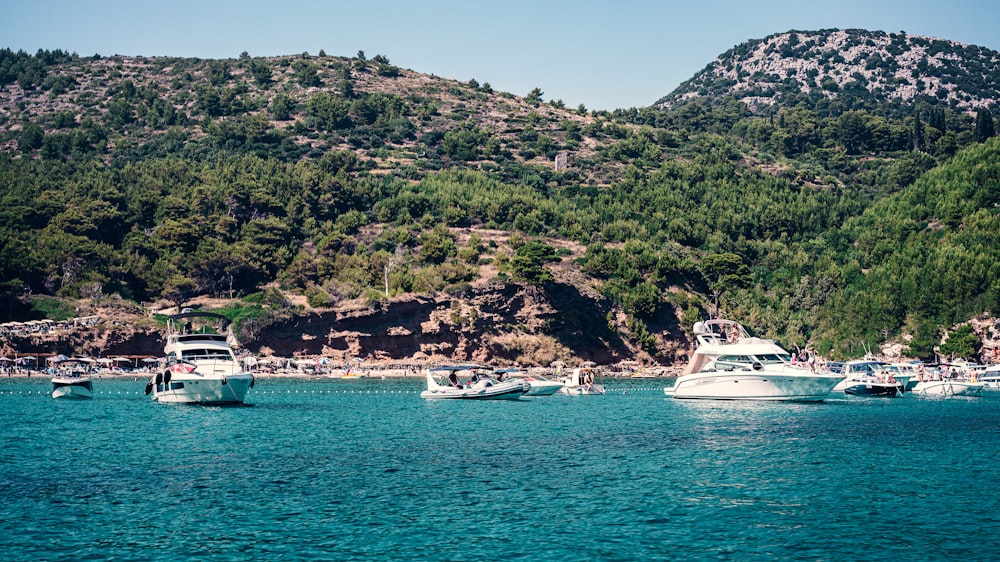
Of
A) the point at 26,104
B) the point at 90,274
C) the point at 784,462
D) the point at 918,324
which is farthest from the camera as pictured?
the point at 26,104

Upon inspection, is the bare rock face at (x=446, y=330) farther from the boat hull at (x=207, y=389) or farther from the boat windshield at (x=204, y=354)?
the boat hull at (x=207, y=389)

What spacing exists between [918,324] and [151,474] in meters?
89.9

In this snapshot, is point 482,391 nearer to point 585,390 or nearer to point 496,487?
point 585,390

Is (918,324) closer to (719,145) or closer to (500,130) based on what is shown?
(719,145)

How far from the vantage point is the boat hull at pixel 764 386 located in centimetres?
6438

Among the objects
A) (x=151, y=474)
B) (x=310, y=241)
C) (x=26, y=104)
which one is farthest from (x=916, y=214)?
(x=26, y=104)

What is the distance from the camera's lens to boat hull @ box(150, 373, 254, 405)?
59469 mm

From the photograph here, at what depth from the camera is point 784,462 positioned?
37.5 metres

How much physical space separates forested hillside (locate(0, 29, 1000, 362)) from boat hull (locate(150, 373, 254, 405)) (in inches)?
1889

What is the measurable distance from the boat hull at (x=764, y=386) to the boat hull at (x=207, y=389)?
30413 mm

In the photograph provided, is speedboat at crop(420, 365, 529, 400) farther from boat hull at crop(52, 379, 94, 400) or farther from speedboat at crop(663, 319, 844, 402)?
boat hull at crop(52, 379, 94, 400)

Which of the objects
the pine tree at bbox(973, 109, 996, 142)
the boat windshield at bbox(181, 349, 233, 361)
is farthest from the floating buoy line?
the pine tree at bbox(973, 109, 996, 142)

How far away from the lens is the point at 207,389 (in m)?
59.8

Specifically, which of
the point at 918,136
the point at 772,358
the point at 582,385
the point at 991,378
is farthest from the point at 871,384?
the point at 918,136
